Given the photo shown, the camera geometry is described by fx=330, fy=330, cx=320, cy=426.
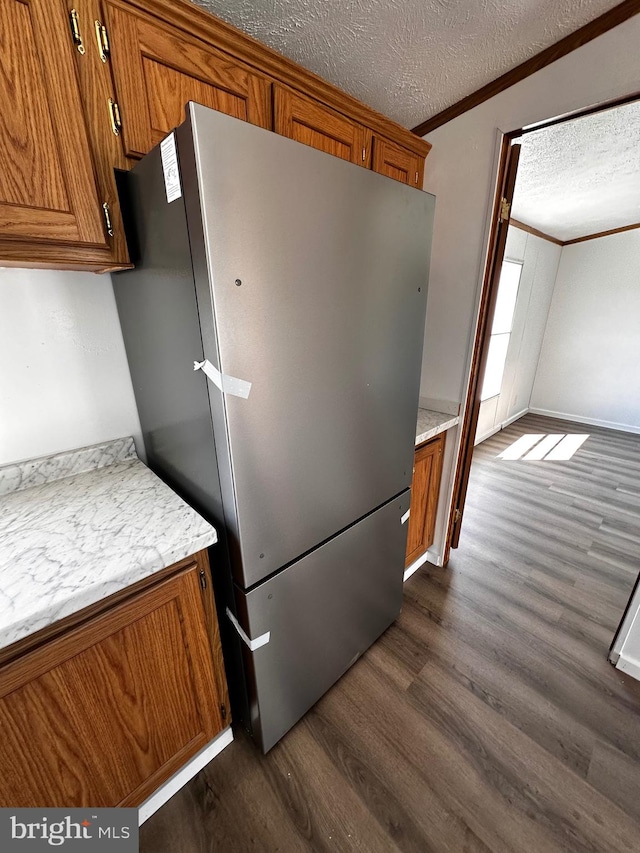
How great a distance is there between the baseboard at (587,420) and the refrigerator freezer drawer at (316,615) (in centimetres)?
449

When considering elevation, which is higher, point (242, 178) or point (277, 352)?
point (242, 178)

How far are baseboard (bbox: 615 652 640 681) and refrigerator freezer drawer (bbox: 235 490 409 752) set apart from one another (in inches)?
39.0

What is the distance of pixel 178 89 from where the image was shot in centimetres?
85

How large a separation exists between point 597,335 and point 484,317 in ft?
12.9

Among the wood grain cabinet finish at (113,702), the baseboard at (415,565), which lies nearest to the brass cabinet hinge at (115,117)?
the wood grain cabinet finish at (113,702)

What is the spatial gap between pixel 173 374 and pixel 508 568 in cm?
210

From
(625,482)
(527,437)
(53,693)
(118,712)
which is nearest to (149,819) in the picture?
(118,712)

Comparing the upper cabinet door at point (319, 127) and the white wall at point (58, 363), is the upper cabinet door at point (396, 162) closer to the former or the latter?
the upper cabinet door at point (319, 127)

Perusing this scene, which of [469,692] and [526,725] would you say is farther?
[469,692]

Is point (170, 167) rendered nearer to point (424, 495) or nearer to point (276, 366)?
point (276, 366)

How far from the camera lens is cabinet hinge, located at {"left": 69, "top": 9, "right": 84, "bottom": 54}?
0.69 meters

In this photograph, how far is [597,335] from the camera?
425cm

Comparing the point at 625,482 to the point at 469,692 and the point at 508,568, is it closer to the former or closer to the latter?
the point at 508,568

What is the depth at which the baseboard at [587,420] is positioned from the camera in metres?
4.17
